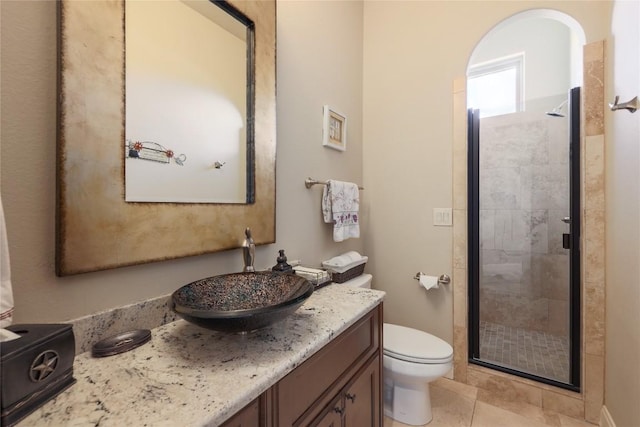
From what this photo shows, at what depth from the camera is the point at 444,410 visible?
1.63 m

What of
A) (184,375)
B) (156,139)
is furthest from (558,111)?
(184,375)

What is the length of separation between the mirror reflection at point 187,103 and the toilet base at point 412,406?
1377 mm

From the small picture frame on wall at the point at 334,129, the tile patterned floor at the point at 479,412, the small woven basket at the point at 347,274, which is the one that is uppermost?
the small picture frame on wall at the point at 334,129

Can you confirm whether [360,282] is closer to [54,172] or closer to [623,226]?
[623,226]

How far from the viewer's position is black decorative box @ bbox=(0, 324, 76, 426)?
48 centimetres

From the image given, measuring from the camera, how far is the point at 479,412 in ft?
5.32

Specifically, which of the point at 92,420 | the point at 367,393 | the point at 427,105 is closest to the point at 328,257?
the point at 367,393

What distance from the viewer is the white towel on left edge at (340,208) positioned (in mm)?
1658

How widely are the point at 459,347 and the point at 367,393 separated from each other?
1.02 meters

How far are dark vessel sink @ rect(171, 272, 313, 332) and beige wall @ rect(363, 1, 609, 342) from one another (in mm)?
1236

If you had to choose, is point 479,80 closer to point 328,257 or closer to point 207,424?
point 328,257

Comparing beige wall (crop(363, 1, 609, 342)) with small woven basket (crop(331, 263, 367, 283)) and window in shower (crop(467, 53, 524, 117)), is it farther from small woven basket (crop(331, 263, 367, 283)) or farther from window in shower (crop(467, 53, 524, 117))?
window in shower (crop(467, 53, 524, 117))

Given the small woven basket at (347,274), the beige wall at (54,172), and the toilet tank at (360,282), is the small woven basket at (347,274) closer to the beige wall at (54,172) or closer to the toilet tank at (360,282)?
the toilet tank at (360,282)

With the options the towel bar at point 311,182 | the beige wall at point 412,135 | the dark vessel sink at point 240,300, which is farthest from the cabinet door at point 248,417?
the beige wall at point 412,135
